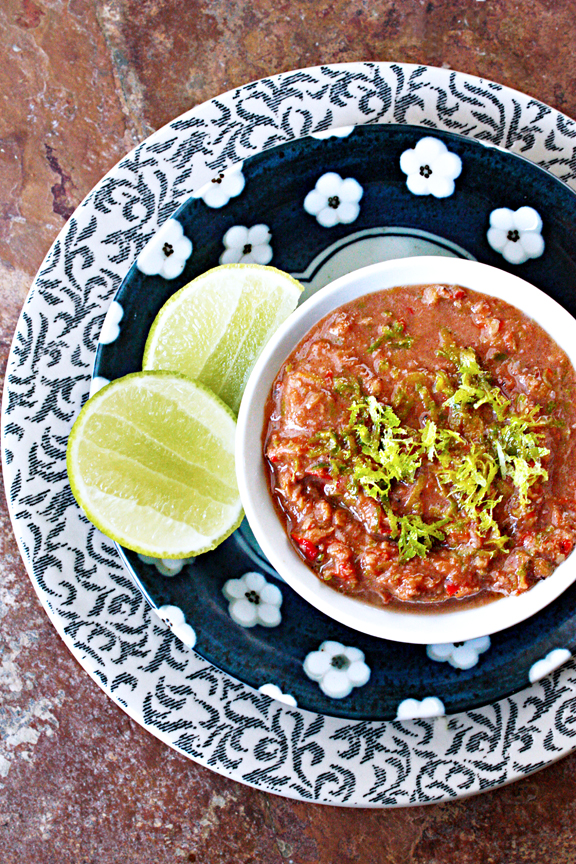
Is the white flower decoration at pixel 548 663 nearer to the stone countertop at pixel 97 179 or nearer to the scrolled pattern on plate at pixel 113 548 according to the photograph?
the scrolled pattern on plate at pixel 113 548

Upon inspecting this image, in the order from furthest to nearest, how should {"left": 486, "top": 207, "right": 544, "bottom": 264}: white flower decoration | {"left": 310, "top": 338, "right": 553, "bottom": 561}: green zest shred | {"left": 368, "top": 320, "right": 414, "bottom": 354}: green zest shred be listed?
{"left": 486, "top": 207, "right": 544, "bottom": 264}: white flower decoration < {"left": 368, "top": 320, "right": 414, "bottom": 354}: green zest shred < {"left": 310, "top": 338, "right": 553, "bottom": 561}: green zest shred

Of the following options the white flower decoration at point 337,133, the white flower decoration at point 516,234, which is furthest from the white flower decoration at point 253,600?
the white flower decoration at point 337,133

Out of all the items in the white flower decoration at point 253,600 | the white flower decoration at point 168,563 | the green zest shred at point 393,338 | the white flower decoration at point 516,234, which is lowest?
the white flower decoration at point 253,600

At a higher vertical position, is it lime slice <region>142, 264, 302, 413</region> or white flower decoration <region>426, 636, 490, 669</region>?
lime slice <region>142, 264, 302, 413</region>

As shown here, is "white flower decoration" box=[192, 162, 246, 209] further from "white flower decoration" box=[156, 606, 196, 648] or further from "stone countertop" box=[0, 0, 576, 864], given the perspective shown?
"white flower decoration" box=[156, 606, 196, 648]

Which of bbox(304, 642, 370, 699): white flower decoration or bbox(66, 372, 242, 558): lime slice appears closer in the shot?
bbox(66, 372, 242, 558): lime slice

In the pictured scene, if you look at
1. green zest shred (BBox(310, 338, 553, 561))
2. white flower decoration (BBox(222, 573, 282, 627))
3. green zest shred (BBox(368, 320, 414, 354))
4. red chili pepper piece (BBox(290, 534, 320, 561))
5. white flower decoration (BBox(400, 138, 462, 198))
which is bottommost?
white flower decoration (BBox(222, 573, 282, 627))

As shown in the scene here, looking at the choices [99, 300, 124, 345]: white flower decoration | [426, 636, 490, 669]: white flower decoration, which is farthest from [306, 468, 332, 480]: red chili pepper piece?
[99, 300, 124, 345]: white flower decoration
